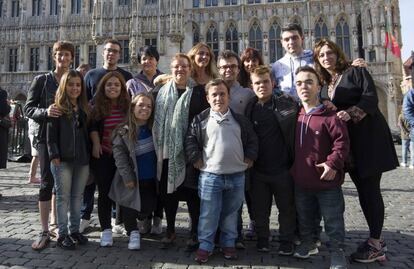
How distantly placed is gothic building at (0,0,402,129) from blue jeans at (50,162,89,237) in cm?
2222

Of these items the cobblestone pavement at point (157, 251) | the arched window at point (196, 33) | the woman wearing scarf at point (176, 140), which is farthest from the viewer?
the arched window at point (196, 33)

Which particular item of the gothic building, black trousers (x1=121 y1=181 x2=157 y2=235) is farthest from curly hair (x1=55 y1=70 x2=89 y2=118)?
the gothic building

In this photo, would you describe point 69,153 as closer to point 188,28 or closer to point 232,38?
point 232,38

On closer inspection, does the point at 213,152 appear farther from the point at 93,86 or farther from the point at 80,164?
the point at 93,86

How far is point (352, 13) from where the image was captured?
25.4m

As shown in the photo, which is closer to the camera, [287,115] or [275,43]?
[287,115]

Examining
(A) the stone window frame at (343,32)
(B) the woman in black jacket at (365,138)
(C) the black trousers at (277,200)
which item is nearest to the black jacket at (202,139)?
(C) the black trousers at (277,200)

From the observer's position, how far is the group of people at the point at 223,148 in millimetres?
3863

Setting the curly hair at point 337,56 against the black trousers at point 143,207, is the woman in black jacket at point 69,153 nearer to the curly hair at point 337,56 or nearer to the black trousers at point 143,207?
the black trousers at point 143,207

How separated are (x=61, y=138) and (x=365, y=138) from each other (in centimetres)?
349

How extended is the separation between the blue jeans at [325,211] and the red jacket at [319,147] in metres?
0.11

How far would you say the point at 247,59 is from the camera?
5051 mm

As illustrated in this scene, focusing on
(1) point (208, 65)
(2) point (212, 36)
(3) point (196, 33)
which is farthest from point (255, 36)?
(1) point (208, 65)

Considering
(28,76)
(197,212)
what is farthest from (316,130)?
(28,76)
